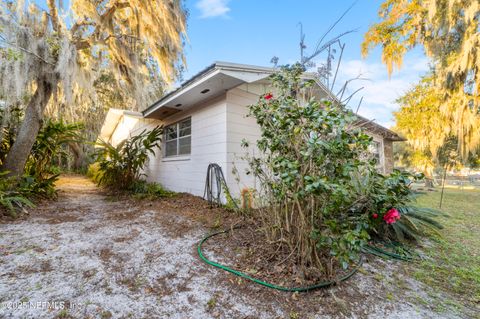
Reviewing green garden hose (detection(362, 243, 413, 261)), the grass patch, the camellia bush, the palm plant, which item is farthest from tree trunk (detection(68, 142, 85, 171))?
the grass patch

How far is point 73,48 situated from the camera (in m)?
4.65

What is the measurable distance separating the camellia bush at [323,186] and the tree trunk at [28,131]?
5.22m

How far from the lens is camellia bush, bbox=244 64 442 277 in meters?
1.75

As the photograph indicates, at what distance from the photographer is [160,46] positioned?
5.90 meters

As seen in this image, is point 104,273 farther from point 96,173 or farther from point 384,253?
point 96,173

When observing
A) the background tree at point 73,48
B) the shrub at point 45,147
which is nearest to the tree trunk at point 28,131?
the background tree at point 73,48

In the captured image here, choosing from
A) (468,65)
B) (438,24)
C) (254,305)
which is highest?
(438,24)

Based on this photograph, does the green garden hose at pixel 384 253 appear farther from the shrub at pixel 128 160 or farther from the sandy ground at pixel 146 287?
the shrub at pixel 128 160

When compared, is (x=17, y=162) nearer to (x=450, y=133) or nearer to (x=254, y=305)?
(x=254, y=305)

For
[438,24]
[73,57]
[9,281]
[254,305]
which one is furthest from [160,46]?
[438,24]

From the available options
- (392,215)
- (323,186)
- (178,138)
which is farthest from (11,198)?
(392,215)

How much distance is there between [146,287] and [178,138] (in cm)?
486

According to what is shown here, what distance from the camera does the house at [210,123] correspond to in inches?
165

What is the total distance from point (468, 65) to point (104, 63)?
11378mm
